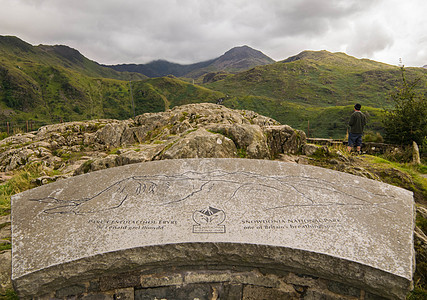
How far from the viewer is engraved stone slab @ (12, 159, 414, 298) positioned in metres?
2.53

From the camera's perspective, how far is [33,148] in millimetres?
12664

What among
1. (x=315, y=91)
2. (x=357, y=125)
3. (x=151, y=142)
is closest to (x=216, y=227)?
(x=151, y=142)

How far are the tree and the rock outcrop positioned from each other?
6.32m

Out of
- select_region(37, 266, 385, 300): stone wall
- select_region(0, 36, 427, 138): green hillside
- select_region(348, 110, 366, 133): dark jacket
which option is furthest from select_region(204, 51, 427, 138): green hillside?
select_region(37, 266, 385, 300): stone wall

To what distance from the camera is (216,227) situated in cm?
294

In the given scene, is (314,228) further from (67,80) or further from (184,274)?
(67,80)

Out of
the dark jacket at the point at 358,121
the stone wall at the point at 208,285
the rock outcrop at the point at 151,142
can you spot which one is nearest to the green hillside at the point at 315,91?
the dark jacket at the point at 358,121

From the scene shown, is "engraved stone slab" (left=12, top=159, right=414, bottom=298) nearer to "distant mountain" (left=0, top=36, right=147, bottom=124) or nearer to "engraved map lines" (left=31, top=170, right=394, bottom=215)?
"engraved map lines" (left=31, top=170, right=394, bottom=215)

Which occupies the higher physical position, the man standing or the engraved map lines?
the man standing

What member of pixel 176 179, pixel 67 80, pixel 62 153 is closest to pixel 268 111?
pixel 62 153

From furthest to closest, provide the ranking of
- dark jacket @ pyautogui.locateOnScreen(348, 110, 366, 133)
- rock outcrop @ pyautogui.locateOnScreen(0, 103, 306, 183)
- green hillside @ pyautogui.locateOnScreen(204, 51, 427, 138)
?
1. green hillside @ pyautogui.locateOnScreen(204, 51, 427, 138)
2. dark jacket @ pyautogui.locateOnScreen(348, 110, 366, 133)
3. rock outcrop @ pyautogui.locateOnScreen(0, 103, 306, 183)

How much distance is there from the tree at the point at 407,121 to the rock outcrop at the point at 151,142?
632 cm

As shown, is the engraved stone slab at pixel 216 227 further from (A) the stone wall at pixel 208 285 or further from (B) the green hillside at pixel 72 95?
(B) the green hillside at pixel 72 95

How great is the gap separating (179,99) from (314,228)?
112613mm
